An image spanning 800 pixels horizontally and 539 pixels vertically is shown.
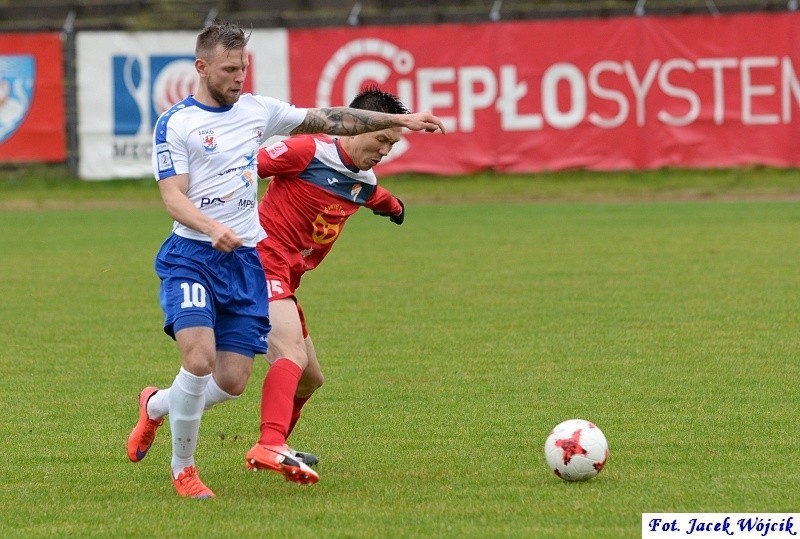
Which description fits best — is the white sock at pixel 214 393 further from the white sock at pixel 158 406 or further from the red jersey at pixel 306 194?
the red jersey at pixel 306 194

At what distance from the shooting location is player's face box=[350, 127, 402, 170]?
657cm

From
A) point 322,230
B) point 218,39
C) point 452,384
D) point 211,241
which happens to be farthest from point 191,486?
point 452,384

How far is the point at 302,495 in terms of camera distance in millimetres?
5852

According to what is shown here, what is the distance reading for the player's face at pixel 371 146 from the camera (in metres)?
6.57

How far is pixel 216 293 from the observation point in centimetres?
581

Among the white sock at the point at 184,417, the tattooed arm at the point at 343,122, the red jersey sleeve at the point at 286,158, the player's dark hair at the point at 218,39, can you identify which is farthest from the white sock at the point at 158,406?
the player's dark hair at the point at 218,39

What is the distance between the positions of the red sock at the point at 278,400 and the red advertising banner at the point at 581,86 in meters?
15.4

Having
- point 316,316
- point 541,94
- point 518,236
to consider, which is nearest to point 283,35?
point 541,94

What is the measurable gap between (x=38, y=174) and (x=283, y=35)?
4.66 m

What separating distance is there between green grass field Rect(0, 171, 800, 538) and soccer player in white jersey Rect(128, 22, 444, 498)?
1.41 ft

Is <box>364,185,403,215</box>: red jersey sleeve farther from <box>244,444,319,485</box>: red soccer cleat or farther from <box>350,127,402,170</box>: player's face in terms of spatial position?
<box>244,444,319,485</box>: red soccer cleat

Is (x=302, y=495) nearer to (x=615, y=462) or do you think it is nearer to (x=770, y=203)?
(x=615, y=462)

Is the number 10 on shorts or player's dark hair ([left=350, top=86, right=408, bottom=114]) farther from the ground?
player's dark hair ([left=350, top=86, right=408, bottom=114])

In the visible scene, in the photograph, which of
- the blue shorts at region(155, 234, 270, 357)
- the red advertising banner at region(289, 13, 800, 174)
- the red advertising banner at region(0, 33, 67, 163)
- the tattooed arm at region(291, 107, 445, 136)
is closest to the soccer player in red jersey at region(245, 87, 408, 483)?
the tattooed arm at region(291, 107, 445, 136)
